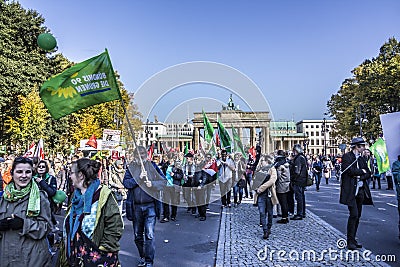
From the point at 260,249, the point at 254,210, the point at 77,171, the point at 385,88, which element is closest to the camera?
the point at 77,171

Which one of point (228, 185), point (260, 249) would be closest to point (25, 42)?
point (228, 185)

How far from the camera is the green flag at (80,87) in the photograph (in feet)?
19.4

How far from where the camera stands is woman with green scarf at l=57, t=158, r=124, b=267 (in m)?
3.37

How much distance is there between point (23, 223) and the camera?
3551 millimetres

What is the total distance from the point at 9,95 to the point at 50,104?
29731 millimetres

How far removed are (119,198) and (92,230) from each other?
26.5 ft

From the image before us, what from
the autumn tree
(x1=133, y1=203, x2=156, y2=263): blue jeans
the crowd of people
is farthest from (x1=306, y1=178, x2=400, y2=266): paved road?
the autumn tree

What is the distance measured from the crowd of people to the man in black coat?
0.7 inches

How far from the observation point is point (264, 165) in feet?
29.2

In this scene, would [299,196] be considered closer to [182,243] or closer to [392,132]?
[392,132]

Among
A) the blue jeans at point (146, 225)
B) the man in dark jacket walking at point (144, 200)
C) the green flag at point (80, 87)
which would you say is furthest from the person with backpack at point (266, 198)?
the green flag at point (80, 87)

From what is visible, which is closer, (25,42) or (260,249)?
(260,249)

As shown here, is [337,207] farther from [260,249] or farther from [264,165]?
[260,249]

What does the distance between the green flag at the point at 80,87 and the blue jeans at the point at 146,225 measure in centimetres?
179
